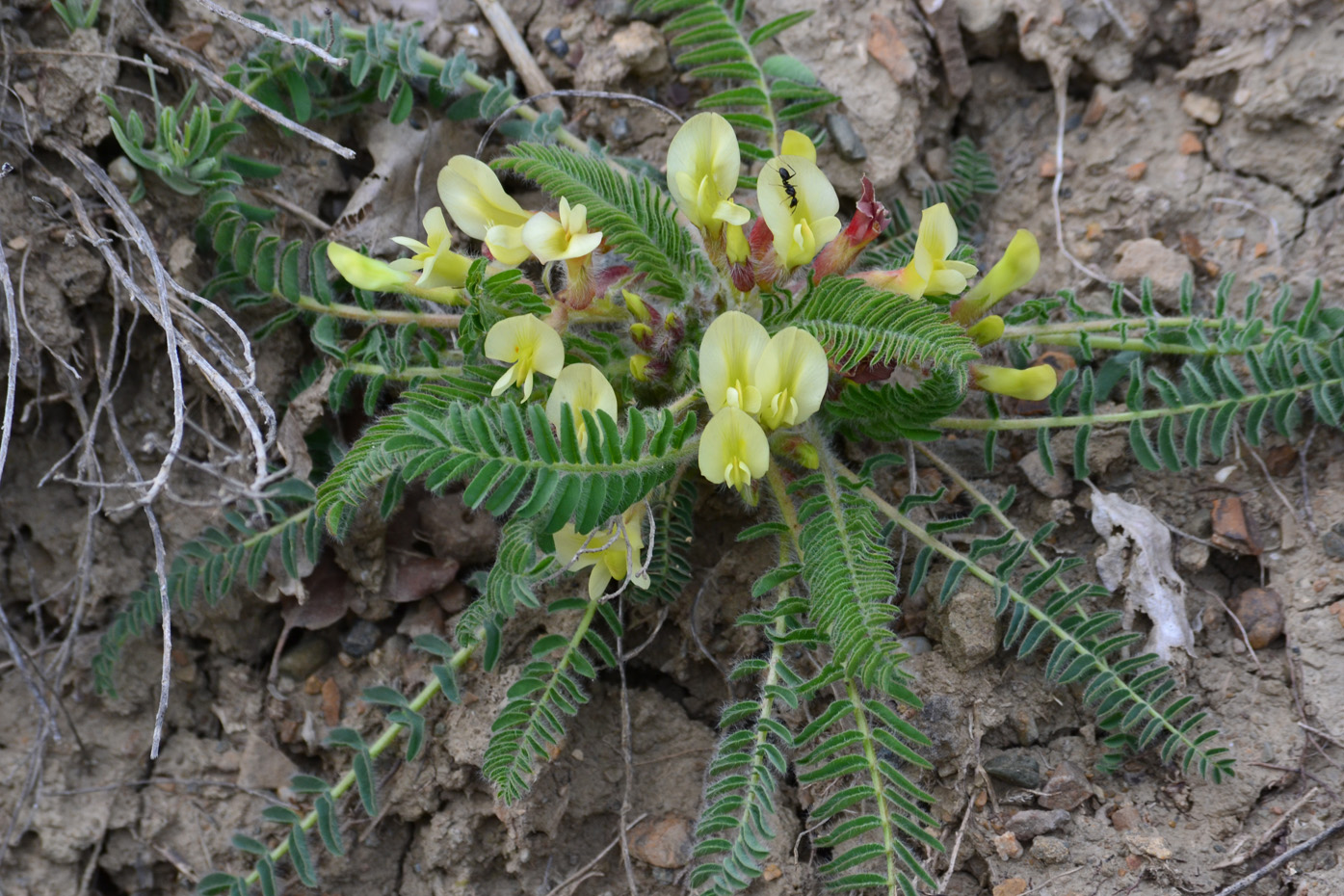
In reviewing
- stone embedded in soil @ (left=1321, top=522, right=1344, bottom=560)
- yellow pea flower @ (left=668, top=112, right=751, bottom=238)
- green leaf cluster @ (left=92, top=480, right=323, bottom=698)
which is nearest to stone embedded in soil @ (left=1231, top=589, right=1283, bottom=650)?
stone embedded in soil @ (left=1321, top=522, right=1344, bottom=560)

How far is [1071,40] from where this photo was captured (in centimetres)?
280

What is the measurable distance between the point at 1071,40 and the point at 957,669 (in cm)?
176

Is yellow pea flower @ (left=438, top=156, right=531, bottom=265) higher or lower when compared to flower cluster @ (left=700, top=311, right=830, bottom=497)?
higher

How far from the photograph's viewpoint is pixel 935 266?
2.01 metres

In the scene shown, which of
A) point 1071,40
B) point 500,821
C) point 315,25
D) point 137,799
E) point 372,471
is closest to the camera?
point 372,471

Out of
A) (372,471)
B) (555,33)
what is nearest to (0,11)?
(555,33)

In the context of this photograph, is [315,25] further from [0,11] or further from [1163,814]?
[1163,814]

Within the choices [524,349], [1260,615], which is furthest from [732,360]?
[1260,615]

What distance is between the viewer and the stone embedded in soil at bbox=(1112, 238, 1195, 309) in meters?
2.53

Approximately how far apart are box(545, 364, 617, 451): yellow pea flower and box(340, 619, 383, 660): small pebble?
3.06 feet

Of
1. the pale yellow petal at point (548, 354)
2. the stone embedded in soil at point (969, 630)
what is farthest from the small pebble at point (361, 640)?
the stone embedded in soil at point (969, 630)

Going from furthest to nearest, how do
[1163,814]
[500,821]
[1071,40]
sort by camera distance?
[1071,40] → [500,821] → [1163,814]

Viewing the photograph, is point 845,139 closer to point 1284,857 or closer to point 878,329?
point 878,329

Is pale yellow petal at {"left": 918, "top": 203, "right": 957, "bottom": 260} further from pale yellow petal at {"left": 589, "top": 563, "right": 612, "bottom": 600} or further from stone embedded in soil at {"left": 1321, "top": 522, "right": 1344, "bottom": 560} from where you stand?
stone embedded in soil at {"left": 1321, "top": 522, "right": 1344, "bottom": 560}
